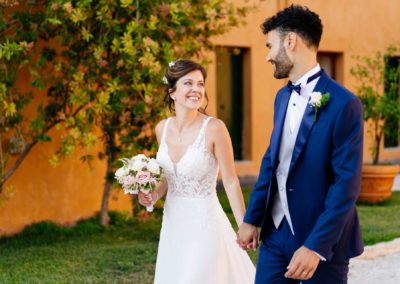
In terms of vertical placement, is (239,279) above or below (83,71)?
below

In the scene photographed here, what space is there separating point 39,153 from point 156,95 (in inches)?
80.9

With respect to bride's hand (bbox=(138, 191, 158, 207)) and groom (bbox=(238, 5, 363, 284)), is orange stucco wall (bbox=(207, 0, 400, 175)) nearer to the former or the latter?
bride's hand (bbox=(138, 191, 158, 207))

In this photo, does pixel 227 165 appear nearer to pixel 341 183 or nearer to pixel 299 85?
pixel 299 85

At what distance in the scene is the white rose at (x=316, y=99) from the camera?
303 cm

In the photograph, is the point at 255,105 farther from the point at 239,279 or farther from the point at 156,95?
the point at 239,279

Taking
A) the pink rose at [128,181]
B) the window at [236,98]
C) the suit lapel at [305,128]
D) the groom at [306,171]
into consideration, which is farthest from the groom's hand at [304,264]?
the window at [236,98]

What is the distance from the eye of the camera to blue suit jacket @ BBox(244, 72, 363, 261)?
Answer: 2936 mm

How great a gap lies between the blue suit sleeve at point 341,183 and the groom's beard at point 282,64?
1.15ft

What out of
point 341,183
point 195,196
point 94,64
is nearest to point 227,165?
point 195,196

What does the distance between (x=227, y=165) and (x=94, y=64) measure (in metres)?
3.09

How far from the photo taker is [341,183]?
2.93 metres

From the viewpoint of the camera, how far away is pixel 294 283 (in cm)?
329

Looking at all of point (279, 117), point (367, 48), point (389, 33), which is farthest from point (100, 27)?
point (389, 33)

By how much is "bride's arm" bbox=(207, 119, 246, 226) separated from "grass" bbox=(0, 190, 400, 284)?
1.85 metres
